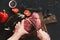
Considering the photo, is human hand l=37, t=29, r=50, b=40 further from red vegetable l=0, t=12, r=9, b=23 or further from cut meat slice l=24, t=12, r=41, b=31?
red vegetable l=0, t=12, r=9, b=23

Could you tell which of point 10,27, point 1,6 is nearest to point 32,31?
point 10,27

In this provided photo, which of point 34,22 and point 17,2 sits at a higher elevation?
point 17,2

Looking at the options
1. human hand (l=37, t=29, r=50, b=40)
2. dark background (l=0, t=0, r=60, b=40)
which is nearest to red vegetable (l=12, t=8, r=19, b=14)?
dark background (l=0, t=0, r=60, b=40)

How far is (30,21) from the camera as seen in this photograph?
5.23 ft

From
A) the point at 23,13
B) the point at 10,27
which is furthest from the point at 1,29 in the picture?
the point at 23,13

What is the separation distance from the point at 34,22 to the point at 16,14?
12 centimetres

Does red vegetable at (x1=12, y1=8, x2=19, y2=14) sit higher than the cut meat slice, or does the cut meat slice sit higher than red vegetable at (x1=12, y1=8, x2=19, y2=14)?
red vegetable at (x1=12, y1=8, x2=19, y2=14)

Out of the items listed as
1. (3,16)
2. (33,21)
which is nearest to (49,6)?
(33,21)

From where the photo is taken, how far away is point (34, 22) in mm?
1589

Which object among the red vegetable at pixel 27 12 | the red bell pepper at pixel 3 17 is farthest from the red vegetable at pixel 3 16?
the red vegetable at pixel 27 12

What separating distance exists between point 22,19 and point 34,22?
0.24ft

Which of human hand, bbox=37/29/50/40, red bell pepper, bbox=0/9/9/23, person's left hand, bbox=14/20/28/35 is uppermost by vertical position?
red bell pepper, bbox=0/9/9/23

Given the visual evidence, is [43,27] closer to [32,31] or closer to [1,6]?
[32,31]

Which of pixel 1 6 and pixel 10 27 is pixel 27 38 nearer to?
pixel 10 27
